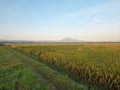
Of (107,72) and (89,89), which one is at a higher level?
(107,72)

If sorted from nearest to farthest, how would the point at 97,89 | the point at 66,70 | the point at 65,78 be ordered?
1. the point at 97,89
2. the point at 65,78
3. the point at 66,70

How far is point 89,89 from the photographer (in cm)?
814

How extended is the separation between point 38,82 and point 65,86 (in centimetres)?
171

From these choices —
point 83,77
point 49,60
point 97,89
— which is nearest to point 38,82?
point 83,77

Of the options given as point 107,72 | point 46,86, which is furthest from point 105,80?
point 46,86

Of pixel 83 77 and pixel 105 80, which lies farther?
pixel 83 77

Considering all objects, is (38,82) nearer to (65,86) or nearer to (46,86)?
(46,86)

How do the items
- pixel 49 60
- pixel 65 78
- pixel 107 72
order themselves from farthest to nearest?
pixel 49 60 → pixel 65 78 → pixel 107 72

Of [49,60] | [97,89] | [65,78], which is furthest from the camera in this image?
[49,60]

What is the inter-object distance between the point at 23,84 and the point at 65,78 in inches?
90.3

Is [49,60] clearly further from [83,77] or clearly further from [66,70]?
[83,77]

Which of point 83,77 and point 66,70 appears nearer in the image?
point 83,77

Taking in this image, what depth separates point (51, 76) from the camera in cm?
1077

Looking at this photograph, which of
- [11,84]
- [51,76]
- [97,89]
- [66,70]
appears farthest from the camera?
[66,70]
